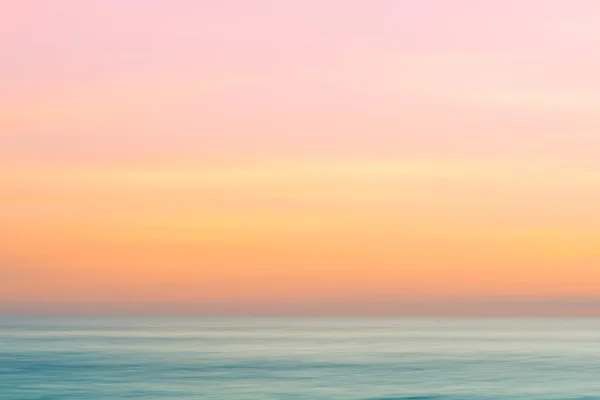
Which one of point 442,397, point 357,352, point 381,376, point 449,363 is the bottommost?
point 442,397

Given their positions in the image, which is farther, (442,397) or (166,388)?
(166,388)

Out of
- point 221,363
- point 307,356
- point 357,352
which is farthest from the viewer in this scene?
point 357,352

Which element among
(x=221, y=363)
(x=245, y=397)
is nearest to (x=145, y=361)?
(x=221, y=363)

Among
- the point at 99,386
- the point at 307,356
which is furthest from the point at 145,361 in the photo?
the point at 99,386

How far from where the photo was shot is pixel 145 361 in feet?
292

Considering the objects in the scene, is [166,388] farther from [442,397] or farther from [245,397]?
[442,397]

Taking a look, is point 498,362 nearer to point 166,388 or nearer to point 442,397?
point 442,397

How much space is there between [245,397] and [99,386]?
41.9 feet

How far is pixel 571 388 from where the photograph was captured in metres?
62.5

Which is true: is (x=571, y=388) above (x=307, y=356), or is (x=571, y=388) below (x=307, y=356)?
below

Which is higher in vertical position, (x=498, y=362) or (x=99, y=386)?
(x=498, y=362)

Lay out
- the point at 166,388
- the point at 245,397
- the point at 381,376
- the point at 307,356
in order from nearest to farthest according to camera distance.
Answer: the point at 245,397 < the point at 166,388 < the point at 381,376 < the point at 307,356

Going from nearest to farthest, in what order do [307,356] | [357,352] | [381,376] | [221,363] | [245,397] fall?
[245,397] < [381,376] < [221,363] < [307,356] < [357,352]

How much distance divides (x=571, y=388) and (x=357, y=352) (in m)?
49.0
